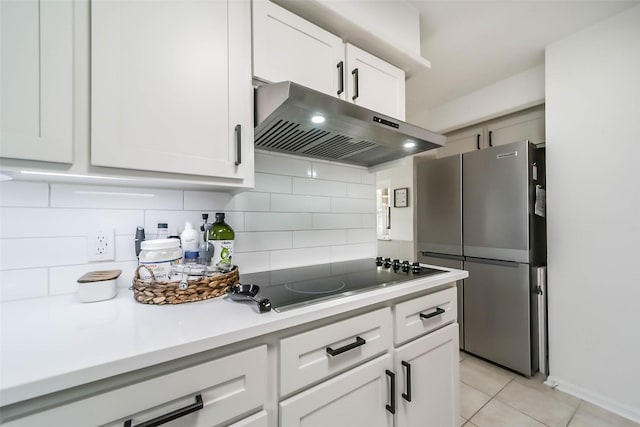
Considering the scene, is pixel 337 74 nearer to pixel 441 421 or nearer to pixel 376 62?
pixel 376 62

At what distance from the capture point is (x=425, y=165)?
8.32 ft

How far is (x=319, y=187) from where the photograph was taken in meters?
1.54

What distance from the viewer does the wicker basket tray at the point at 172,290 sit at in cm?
81

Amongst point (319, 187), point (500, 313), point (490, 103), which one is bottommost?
point (500, 313)

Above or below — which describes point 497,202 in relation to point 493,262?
above

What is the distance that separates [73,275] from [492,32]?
2696mm

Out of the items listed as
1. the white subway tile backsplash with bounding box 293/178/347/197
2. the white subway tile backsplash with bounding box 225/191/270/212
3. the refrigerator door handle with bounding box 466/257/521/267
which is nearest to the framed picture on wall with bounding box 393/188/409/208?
the refrigerator door handle with bounding box 466/257/521/267

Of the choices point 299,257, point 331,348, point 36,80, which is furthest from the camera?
point 299,257

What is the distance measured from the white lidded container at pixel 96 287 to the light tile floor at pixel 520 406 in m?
1.97

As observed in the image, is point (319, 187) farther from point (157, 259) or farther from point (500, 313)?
point (500, 313)

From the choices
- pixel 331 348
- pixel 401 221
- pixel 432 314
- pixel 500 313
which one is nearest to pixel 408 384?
pixel 432 314

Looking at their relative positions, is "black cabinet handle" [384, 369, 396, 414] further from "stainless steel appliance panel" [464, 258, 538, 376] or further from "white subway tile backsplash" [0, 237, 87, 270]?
"stainless steel appliance panel" [464, 258, 538, 376]

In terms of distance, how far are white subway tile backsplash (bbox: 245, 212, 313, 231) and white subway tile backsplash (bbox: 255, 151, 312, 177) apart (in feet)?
0.77

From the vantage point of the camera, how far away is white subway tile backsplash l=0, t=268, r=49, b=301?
816mm
